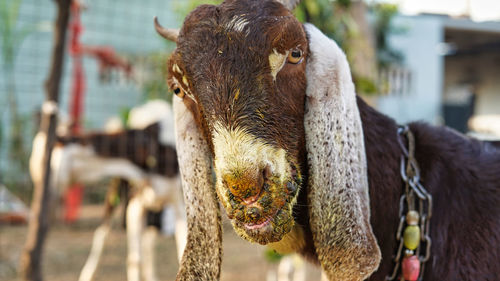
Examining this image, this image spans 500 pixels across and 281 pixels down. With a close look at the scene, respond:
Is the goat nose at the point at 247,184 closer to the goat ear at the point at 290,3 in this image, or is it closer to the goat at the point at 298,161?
the goat at the point at 298,161

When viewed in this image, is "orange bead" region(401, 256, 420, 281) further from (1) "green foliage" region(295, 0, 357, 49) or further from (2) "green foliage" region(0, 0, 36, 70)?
(2) "green foliage" region(0, 0, 36, 70)

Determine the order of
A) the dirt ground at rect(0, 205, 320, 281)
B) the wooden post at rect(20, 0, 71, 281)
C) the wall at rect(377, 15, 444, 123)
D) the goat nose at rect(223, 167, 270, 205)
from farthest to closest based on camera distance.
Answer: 1. the wall at rect(377, 15, 444, 123)
2. the dirt ground at rect(0, 205, 320, 281)
3. the wooden post at rect(20, 0, 71, 281)
4. the goat nose at rect(223, 167, 270, 205)

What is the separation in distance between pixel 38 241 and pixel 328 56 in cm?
349

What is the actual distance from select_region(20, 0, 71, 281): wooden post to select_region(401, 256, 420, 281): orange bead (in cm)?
345

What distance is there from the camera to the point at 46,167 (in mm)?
4312

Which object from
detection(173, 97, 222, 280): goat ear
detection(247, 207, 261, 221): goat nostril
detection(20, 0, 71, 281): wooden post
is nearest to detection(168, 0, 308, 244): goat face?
detection(247, 207, 261, 221): goat nostril

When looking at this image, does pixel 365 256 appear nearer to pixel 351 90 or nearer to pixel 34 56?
pixel 351 90

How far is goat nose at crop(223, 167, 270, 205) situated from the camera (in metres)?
1.48

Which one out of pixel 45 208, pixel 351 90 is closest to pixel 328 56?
pixel 351 90

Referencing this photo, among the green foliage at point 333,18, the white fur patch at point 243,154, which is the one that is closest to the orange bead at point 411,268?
the white fur patch at point 243,154

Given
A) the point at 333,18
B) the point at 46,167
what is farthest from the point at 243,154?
the point at 333,18

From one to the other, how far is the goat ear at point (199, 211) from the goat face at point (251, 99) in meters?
0.12

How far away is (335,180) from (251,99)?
1.46 ft

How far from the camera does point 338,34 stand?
16.8ft
